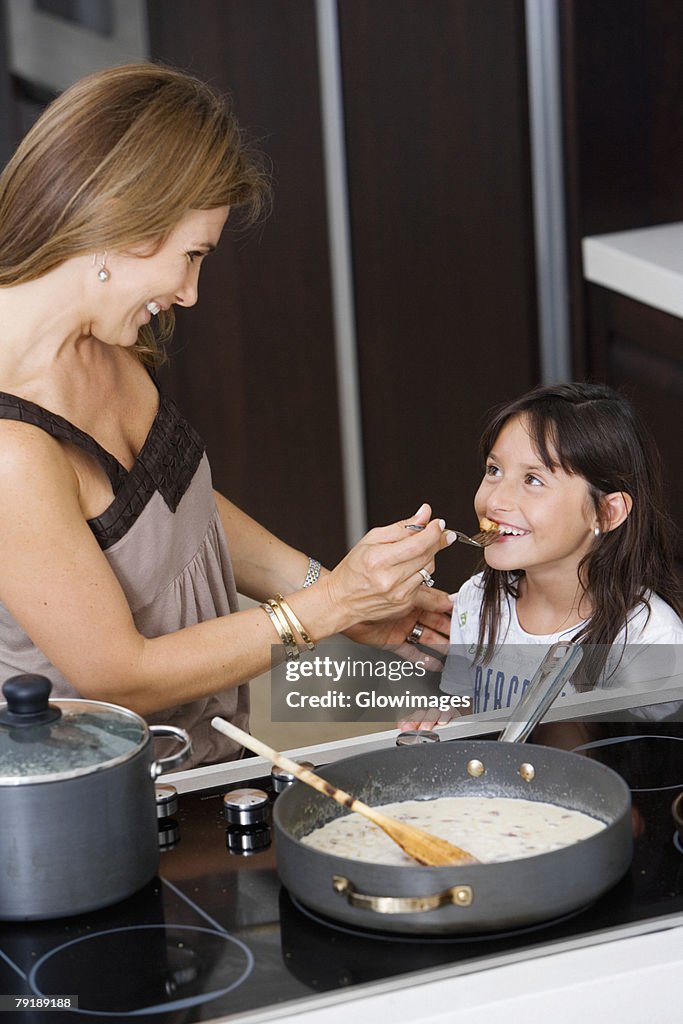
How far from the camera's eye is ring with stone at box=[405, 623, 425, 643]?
75.4 inches

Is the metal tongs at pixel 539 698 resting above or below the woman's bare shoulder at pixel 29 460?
below

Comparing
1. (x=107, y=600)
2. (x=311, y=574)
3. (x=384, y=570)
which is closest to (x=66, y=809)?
(x=107, y=600)

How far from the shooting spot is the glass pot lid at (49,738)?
3.23 ft

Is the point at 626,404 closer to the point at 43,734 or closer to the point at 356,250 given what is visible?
the point at 43,734

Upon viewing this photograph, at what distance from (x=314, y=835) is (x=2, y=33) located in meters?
2.73

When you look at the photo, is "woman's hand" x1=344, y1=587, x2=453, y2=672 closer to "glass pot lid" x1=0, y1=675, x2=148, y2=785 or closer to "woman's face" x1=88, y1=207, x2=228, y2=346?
"woman's face" x1=88, y1=207, x2=228, y2=346

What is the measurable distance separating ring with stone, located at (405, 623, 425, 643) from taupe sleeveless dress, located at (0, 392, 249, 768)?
0.24m

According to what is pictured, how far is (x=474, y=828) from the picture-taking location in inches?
42.5

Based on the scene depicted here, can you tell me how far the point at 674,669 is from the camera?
5.13 feet

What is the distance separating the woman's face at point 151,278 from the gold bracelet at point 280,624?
359mm

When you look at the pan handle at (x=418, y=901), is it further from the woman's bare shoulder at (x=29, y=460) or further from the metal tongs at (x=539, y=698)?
the woman's bare shoulder at (x=29, y=460)

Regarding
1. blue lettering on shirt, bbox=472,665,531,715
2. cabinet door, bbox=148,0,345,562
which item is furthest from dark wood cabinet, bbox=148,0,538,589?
blue lettering on shirt, bbox=472,665,531,715

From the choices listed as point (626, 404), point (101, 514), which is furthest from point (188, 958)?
point (626, 404)

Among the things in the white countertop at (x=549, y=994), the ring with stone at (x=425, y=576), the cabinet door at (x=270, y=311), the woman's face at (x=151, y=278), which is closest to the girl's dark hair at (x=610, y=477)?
the ring with stone at (x=425, y=576)
